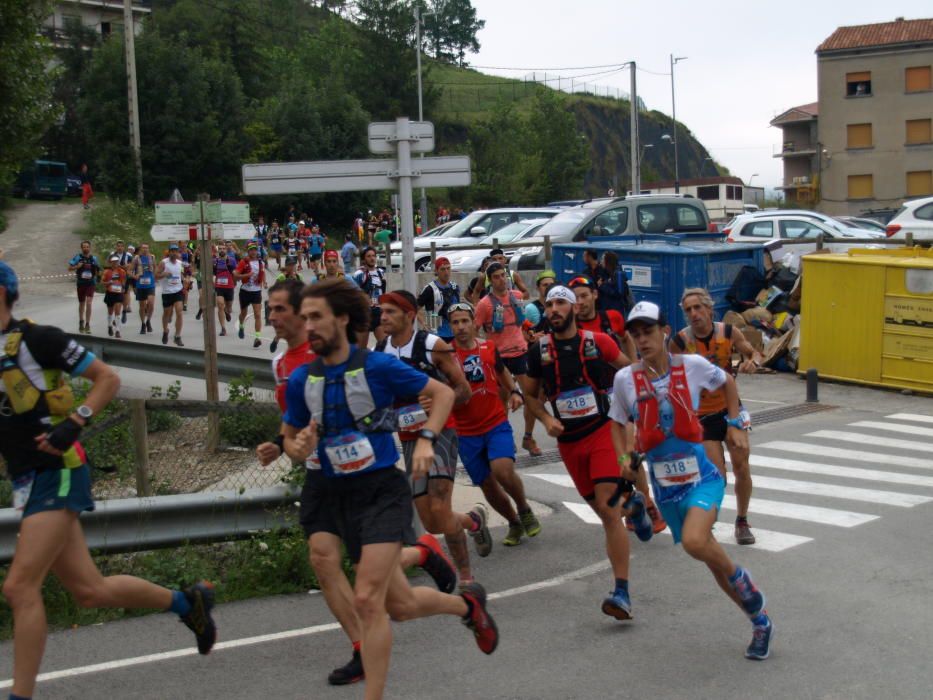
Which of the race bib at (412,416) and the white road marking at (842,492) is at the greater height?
the race bib at (412,416)

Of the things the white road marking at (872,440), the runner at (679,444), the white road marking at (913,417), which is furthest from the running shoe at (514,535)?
the white road marking at (913,417)

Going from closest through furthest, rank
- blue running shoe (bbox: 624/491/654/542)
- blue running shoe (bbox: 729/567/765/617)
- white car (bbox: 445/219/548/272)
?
blue running shoe (bbox: 729/567/765/617) → blue running shoe (bbox: 624/491/654/542) → white car (bbox: 445/219/548/272)

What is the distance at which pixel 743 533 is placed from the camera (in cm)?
866

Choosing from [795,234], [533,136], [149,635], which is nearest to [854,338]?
[795,234]

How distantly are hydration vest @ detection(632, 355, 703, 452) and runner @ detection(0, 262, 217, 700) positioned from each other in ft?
8.82

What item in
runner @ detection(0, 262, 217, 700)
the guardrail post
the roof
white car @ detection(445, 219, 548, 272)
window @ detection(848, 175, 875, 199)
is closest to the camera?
runner @ detection(0, 262, 217, 700)

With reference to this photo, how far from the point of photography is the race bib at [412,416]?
734cm

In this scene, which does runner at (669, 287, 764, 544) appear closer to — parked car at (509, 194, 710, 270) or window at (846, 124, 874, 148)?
parked car at (509, 194, 710, 270)

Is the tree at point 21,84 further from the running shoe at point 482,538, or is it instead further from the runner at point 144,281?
the running shoe at point 482,538

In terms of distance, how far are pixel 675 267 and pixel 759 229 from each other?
7.80m

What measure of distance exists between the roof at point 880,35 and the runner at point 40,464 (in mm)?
70165

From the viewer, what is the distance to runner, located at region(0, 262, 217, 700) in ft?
16.8

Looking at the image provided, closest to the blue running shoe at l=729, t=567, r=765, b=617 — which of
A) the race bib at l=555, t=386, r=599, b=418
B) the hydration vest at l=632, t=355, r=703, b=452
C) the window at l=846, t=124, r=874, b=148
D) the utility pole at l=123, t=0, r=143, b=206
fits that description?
the hydration vest at l=632, t=355, r=703, b=452

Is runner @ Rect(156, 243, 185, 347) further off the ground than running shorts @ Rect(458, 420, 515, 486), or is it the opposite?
runner @ Rect(156, 243, 185, 347)
